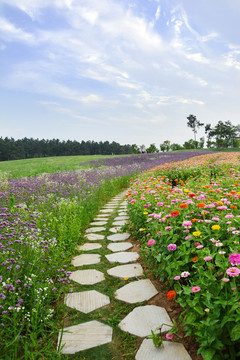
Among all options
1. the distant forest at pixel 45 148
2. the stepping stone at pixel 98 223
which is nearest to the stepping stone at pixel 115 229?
the stepping stone at pixel 98 223

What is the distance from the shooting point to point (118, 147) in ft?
219

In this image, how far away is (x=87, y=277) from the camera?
264cm

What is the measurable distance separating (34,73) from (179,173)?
8285 mm

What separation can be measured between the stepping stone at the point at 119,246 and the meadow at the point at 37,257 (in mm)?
600

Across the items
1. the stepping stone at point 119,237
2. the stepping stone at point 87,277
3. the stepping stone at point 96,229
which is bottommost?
the stepping stone at point 87,277

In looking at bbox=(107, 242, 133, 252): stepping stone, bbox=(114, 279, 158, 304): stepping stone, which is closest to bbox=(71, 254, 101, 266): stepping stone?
bbox=(107, 242, 133, 252): stepping stone

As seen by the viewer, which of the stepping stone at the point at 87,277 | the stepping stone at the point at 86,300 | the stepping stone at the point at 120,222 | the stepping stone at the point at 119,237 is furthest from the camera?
the stepping stone at the point at 120,222

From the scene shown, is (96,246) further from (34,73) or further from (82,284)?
(34,73)

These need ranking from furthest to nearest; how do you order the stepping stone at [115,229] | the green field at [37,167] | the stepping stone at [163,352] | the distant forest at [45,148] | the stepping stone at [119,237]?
1. the distant forest at [45,148]
2. the green field at [37,167]
3. the stepping stone at [115,229]
4. the stepping stone at [119,237]
5. the stepping stone at [163,352]

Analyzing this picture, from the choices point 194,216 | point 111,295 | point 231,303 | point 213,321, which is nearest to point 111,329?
point 111,295

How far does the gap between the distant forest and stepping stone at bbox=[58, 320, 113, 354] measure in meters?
56.7

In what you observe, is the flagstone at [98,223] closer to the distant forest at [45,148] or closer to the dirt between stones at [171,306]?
the dirt between stones at [171,306]

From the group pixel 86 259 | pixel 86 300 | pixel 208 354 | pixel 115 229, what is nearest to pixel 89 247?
pixel 86 259

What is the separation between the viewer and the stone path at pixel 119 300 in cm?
154
